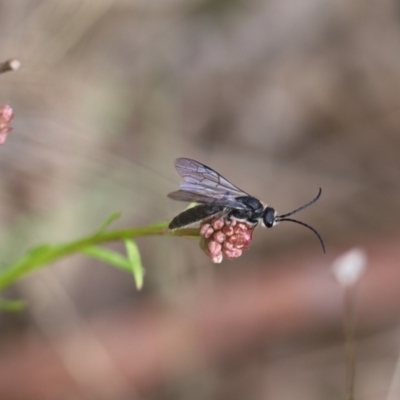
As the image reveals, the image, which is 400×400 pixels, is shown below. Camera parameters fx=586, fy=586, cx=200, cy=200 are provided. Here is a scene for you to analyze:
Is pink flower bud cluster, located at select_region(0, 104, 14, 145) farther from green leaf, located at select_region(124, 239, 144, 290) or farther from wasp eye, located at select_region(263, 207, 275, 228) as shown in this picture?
wasp eye, located at select_region(263, 207, 275, 228)

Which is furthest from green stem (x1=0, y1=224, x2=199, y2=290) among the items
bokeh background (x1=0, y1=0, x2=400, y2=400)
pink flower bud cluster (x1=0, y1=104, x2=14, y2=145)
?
bokeh background (x1=0, y1=0, x2=400, y2=400)

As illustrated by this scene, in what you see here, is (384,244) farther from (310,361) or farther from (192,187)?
(192,187)

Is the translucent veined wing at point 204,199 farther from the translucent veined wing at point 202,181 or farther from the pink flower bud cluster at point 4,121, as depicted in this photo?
the pink flower bud cluster at point 4,121

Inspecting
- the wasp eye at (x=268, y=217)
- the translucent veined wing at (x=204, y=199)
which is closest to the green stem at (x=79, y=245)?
the translucent veined wing at (x=204, y=199)

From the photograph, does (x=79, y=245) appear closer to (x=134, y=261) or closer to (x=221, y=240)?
(x=134, y=261)

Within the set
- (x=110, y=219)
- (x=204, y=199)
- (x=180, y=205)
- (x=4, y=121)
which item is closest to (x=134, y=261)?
(x=110, y=219)
